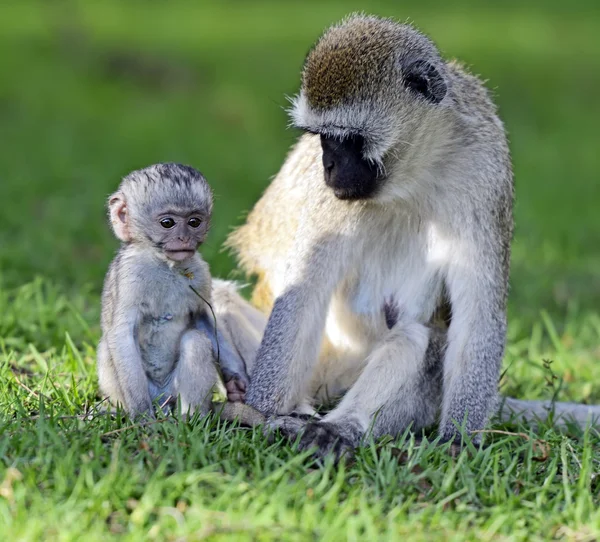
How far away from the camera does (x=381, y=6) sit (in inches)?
873

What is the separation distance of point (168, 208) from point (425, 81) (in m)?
1.41

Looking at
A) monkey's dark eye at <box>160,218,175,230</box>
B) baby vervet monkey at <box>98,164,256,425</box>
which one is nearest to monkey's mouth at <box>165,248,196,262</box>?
baby vervet monkey at <box>98,164,256,425</box>

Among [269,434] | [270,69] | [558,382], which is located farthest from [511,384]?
[270,69]

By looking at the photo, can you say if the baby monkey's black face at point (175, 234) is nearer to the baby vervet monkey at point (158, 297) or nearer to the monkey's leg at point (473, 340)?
the baby vervet monkey at point (158, 297)

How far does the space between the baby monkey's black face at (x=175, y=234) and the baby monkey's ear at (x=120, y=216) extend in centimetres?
18

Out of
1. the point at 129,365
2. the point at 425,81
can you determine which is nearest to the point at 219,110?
the point at 425,81

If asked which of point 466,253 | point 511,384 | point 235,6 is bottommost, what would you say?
point 511,384

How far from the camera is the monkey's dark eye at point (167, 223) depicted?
448 centimetres

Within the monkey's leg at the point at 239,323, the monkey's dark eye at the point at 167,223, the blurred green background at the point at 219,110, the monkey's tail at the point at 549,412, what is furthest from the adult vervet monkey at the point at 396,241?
the monkey's dark eye at the point at 167,223

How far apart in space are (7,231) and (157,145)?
470 centimetres

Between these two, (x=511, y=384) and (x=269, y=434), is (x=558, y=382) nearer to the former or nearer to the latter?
(x=511, y=384)

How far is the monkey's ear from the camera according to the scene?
15.7 feet

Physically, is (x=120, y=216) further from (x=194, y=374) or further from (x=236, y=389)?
(x=236, y=389)

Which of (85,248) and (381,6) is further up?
(381,6)
